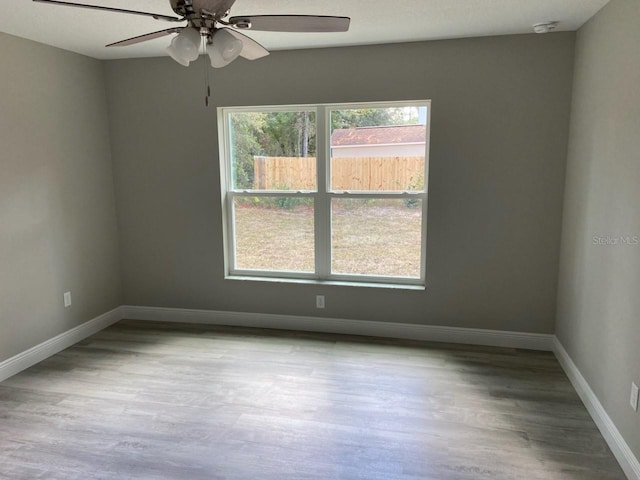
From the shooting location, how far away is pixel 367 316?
3.74 m

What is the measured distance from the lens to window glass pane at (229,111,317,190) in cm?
373

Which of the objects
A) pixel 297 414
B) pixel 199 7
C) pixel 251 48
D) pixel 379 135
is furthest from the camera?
pixel 379 135

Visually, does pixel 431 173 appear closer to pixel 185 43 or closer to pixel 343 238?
pixel 343 238

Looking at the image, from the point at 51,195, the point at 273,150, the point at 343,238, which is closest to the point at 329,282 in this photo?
the point at 343,238

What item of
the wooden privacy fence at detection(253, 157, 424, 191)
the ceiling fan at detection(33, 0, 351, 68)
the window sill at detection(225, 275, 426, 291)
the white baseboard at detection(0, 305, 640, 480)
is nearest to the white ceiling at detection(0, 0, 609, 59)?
the ceiling fan at detection(33, 0, 351, 68)

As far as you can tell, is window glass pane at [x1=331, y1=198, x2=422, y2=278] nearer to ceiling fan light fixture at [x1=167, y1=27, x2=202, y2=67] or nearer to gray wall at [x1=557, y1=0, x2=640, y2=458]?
gray wall at [x1=557, y1=0, x2=640, y2=458]

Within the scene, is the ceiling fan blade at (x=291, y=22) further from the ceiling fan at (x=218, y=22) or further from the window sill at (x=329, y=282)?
the window sill at (x=329, y=282)

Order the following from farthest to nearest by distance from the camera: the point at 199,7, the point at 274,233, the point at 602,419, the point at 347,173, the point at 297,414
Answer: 1. the point at 274,233
2. the point at 347,173
3. the point at 297,414
4. the point at 602,419
5. the point at 199,7

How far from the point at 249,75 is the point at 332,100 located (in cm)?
74

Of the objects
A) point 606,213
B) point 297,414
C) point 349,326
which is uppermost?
point 606,213

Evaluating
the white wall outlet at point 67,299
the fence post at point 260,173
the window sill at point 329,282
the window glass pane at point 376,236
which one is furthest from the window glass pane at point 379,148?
the white wall outlet at point 67,299

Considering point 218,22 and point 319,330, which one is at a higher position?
point 218,22

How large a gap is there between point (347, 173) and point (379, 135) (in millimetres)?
411

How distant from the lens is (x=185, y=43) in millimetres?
1825
